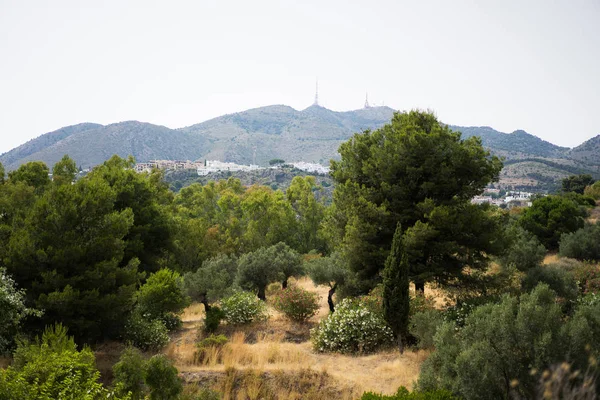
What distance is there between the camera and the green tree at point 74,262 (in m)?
10.8

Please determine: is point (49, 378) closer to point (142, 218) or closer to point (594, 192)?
point (142, 218)

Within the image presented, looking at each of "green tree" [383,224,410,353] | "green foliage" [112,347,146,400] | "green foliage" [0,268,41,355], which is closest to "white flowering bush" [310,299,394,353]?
"green tree" [383,224,410,353]

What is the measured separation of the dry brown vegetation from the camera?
29.8ft

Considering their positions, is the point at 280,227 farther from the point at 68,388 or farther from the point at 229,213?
the point at 68,388

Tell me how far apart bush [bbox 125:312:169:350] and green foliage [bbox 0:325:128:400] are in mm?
3847

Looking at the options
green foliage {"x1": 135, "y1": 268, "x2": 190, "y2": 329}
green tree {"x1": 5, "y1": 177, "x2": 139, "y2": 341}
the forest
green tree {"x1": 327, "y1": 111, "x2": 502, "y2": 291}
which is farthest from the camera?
green tree {"x1": 327, "y1": 111, "x2": 502, "y2": 291}

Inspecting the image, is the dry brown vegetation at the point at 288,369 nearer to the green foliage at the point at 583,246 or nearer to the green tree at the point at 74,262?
the green tree at the point at 74,262

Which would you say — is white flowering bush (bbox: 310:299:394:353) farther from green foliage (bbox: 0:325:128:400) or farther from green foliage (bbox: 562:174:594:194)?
green foliage (bbox: 562:174:594:194)

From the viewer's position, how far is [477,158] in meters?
14.2

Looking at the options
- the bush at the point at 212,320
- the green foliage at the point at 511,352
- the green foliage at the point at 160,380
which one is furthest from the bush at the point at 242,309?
the green foliage at the point at 511,352

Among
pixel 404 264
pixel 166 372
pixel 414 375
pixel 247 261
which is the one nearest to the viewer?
pixel 166 372

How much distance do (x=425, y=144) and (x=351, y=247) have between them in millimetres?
4297

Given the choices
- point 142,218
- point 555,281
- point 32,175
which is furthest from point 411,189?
point 32,175

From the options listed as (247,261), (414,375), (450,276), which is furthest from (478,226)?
(247,261)
